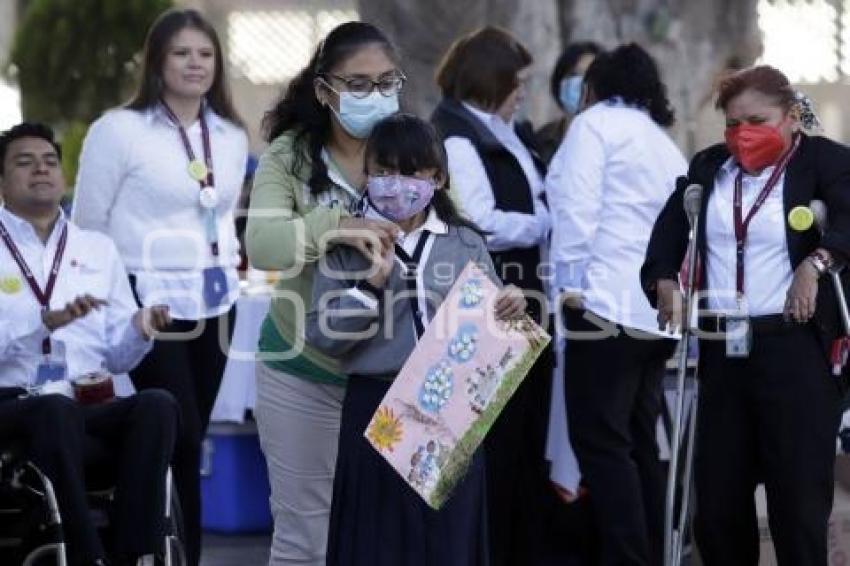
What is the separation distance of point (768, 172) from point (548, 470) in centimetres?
242

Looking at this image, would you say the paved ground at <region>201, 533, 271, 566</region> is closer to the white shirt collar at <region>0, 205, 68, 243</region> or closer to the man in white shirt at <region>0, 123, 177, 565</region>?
the man in white shirt at <region>0, 123, 177, 565</region>

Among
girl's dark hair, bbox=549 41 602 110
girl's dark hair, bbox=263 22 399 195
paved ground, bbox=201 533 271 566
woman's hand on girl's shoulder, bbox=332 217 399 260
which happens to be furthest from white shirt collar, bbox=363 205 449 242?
girl's dark hair, bbox=549 41 602 110

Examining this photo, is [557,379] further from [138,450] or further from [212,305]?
[138,450]

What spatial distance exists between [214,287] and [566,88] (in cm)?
227

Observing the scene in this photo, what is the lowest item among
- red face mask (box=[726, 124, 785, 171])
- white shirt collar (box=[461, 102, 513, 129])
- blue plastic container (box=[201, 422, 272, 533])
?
blue plastic container (box=[201, 422, 272, 533])

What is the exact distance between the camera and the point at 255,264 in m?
5.75

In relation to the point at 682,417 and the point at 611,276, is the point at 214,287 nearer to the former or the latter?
the point at 611,276

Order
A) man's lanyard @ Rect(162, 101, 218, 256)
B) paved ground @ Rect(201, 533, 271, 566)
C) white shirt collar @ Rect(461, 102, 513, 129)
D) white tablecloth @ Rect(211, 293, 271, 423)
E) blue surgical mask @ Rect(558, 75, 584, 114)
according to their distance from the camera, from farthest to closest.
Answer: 1. blue surgical mask @ Rect(558, 75, 584, 114)
2. white tablecloth @ Rect(211, 293, 271, 423)
3. paved ground @ Rect(201, 533, 271, 566)
4. white shirt collar @ Rect(461, 102, 513, 129)
5. man's lanyard @ Rect(162, 101, 218, 256)

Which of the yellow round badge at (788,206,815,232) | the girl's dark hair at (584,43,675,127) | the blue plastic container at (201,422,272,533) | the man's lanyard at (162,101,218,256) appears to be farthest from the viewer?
the blue plastic container at (201,422,272,533)

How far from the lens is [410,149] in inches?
218

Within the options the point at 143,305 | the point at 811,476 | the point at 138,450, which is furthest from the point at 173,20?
the point at 811,476

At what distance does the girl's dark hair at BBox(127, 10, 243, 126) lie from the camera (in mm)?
7457

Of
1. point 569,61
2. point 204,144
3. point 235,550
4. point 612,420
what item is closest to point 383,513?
point 612,420

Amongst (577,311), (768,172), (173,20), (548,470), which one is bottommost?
(548,470)
